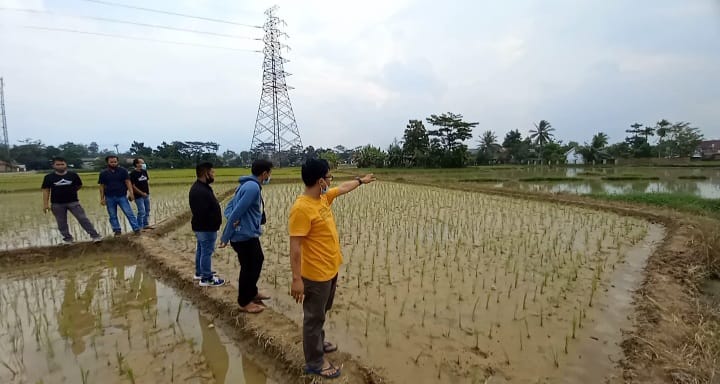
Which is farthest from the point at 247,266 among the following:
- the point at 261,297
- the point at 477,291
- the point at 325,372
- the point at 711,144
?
the point at 711,144

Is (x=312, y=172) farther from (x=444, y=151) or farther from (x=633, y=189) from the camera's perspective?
(x=444, y=151)

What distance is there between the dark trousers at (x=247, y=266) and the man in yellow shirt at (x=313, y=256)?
1182 millimetres

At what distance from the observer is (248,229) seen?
11.0 ft

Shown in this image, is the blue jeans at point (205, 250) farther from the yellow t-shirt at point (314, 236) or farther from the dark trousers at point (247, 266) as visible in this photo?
the yellow t-shirt at point (314, 236)

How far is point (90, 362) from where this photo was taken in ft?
9.27

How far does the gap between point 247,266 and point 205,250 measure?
3.04 ft

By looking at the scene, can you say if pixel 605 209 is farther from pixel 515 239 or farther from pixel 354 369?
pixel 354 369

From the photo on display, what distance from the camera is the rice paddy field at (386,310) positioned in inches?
108

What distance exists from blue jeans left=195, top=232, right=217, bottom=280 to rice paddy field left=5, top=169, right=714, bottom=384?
1.01 feet

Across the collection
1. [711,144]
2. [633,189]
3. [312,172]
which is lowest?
[633,189]

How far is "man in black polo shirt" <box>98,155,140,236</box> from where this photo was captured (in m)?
6.03

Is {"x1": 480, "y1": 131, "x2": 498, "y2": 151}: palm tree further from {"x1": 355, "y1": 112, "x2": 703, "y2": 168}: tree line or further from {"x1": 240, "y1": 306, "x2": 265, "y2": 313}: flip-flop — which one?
{"x1": 240, "y1": 306, "x2": 265, "y2": 313}: flip-flop

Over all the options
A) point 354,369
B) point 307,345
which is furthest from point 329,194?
point 354,369

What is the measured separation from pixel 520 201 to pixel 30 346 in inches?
455
